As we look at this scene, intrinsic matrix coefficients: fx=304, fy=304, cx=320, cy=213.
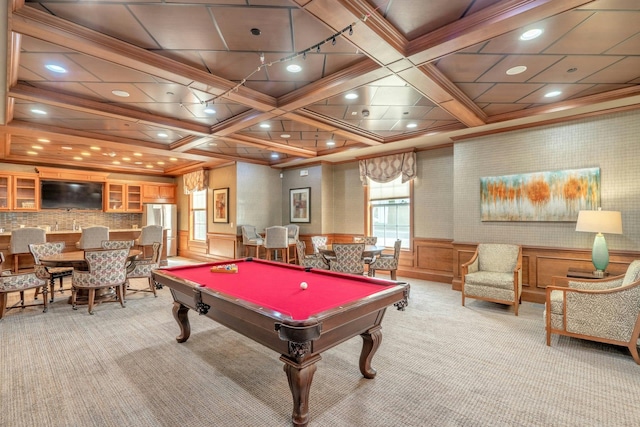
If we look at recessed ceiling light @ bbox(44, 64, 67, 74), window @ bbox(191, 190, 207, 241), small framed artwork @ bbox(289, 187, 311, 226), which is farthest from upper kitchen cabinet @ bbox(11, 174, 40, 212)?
small framed artwork @ bbox(289, 187, 311, 226)

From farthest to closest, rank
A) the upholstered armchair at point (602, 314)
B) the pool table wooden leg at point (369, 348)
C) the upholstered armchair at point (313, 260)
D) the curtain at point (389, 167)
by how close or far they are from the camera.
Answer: the curtain at point (389, 167) → the upholstered armchair at point (313, 260) → the upholstered armchair at point (602, 314) → the pool table wooden leg at point (369, 348)

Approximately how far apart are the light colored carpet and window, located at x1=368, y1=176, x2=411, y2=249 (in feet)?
10.8

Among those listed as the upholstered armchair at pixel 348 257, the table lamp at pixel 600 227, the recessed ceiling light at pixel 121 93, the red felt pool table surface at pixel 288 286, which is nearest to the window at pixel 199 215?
the recessed ceiling light at pixel 121 93

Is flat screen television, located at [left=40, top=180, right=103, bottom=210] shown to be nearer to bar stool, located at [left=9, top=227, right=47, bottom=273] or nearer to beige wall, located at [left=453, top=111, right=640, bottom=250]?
bar stool, located at [left=9, top=227, right=47, bottom=273]

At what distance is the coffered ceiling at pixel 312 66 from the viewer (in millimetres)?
2322

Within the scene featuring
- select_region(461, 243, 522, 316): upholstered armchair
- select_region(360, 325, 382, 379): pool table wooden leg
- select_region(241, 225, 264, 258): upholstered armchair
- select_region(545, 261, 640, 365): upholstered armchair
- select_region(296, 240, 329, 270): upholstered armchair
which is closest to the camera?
select_region(360, 325, 382, 379): pool table wooden leg

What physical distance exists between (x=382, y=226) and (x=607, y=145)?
4.15 meters

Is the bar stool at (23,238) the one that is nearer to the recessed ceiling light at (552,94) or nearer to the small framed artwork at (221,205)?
the small framed artwork at (221,205)

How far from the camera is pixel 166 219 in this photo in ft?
32.2

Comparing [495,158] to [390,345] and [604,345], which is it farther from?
[390,345]

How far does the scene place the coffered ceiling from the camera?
2322mm

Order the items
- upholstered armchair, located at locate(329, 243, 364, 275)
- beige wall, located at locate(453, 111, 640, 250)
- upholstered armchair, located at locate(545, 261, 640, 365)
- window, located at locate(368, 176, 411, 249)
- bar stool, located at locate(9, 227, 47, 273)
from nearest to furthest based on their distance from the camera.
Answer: upholstered armchair, located at locate(545, 261, 640, 365), beige wall, located at locate(453, 111, 640, 250), upholstered armchair, located at locate(329, 243, 364, 275), bar stool, located at locate(9, 227, 47, 273), window, located at locate(368, 176, 411, 249)

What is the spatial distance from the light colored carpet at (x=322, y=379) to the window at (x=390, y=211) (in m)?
3.28

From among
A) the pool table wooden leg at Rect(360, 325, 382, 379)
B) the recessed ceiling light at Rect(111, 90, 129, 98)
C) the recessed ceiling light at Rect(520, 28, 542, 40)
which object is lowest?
the pool table wooden leg at Rect(360, 325, 382, 379)
